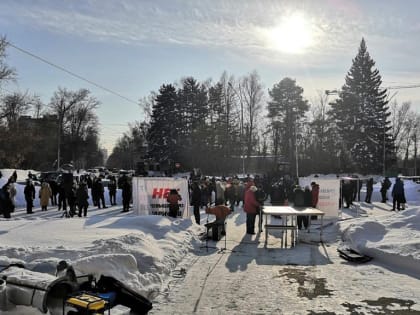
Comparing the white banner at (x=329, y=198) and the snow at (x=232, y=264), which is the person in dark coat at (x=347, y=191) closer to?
the white banner at (x=329, y=198)

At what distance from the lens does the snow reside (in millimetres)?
7613

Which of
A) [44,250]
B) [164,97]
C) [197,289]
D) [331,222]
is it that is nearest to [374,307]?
[197,289]

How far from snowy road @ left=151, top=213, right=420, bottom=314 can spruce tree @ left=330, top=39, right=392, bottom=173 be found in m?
54.1

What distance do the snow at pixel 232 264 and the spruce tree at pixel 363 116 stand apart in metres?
50.8

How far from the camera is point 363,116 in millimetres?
65562

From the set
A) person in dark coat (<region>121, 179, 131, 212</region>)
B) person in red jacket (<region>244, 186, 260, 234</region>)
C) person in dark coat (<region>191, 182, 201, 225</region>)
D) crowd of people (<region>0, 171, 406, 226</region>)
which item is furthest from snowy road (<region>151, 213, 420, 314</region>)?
person in dark coat (<region>121, 179, 131, 212</region>)

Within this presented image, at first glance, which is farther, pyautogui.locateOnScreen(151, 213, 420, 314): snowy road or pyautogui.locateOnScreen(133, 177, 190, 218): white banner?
pyautogui.locateOnScreen(133, 177, 190, 218): white banner

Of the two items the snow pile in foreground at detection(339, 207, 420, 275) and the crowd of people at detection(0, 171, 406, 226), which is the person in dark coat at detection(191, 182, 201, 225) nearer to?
the crowd of people at detection(0, 171, 406, 226)

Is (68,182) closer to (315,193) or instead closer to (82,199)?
(82,199)

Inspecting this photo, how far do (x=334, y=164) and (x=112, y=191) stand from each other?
4499 cm

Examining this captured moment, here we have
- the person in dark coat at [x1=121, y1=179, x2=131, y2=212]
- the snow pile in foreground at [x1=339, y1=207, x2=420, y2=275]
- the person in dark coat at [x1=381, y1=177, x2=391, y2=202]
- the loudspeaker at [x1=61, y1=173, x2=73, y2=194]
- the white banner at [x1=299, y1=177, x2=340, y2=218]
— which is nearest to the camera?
the snow pile in foreground at [x1=339, y1=207, x2=420, y2=275]

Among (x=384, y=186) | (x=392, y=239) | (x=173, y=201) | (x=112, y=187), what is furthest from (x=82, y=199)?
(x=384, y=186)

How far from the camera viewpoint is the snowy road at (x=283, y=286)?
7328 millimetres

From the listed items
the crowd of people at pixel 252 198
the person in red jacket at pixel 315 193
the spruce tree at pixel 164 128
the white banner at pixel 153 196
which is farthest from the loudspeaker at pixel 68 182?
the spruce tree at pixel 164 128
